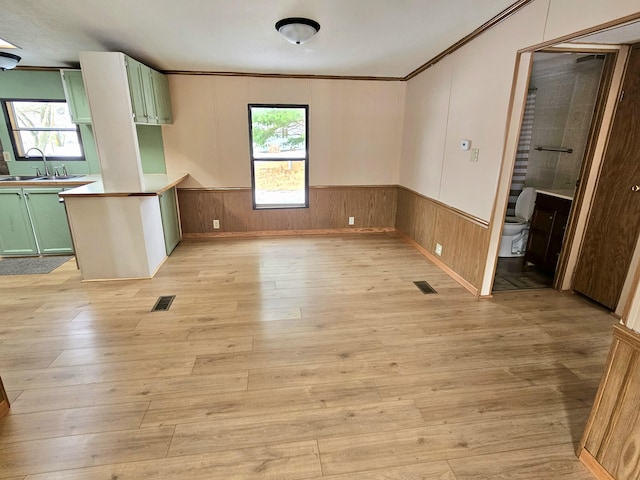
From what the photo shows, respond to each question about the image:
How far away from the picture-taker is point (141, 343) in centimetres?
236

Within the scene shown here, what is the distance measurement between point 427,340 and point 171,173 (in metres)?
4.07

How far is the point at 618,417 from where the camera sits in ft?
4.38

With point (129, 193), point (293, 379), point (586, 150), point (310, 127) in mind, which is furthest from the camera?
point (310, 127)

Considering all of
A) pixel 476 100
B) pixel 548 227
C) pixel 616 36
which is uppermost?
pixel 616 36

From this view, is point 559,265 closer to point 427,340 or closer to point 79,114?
point 427,340

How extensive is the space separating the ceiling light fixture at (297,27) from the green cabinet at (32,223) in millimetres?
3284

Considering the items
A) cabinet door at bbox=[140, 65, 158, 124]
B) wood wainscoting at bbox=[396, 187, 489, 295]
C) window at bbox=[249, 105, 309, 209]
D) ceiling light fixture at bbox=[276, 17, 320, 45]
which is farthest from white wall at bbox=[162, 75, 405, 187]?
ceiling light fixture at bbox=[276, 17, 320, 45]

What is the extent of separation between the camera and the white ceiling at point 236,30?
2311 mm

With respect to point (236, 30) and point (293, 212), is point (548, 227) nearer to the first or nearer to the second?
point (293, 212)

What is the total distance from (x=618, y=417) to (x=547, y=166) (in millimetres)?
3465

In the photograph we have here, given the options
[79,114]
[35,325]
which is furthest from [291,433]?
[79,114]

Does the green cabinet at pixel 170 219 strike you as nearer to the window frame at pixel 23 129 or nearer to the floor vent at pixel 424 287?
the window frame at pixel 23 129

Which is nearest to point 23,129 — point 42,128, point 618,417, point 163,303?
point 42,128

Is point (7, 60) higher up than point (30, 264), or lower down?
higher up
